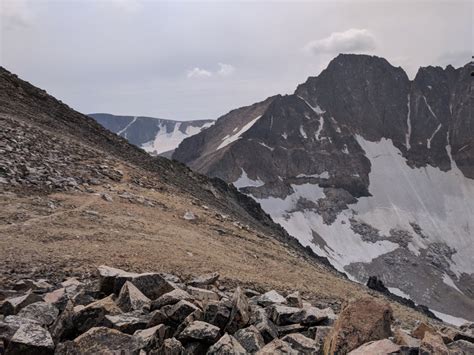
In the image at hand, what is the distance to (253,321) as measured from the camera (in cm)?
988

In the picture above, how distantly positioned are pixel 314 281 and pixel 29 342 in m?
14.3

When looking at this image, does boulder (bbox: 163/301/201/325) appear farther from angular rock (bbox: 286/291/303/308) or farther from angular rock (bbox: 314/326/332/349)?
angular rock (bbox: 286/291/303/308)

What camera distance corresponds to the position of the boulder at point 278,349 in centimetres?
808

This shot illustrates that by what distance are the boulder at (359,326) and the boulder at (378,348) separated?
31 cm

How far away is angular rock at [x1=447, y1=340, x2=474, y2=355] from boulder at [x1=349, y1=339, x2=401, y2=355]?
156 cm

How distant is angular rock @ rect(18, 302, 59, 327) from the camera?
910 centimetres

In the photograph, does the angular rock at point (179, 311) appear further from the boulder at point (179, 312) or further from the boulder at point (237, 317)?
the boulder at point (237, 317)

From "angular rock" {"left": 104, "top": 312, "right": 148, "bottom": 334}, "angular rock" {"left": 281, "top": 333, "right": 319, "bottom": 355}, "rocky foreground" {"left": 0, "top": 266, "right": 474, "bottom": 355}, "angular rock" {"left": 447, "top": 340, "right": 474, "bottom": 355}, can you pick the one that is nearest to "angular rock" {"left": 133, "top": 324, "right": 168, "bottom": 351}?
"rocky foreground" {"left": 0, "top": 266, "right": 474, "bottom": 355}

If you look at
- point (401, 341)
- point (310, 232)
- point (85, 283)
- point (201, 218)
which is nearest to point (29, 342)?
point (85, 283)

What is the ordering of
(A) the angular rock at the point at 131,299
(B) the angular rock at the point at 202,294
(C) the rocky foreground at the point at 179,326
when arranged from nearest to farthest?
1. (C) the rocky foreground at the point at 179,326
2. (A) the angular rock at the point at 131,299
3. (B) the angular rock at the point at 202,294

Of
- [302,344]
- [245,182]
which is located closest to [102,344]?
[302,344]

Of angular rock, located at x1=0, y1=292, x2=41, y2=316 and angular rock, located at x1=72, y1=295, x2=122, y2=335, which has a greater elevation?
angular rock, located at x1=72, y1=295, x2=122, y2=335

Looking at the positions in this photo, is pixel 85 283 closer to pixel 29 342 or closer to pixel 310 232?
pixel 29 342

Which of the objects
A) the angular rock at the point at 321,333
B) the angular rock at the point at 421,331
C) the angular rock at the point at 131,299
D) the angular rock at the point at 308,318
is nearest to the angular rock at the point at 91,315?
the angular rock at the point at 131,299
